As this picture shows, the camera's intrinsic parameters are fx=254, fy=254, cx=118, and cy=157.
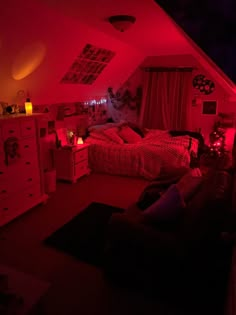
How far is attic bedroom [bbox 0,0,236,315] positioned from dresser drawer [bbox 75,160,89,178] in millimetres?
27

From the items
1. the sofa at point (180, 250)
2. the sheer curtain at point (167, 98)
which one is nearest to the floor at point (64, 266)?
the sofa at point (180, 250)

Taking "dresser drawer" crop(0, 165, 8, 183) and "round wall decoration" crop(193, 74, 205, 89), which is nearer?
"dresser drawer" crop(0, 165, 8, 183)

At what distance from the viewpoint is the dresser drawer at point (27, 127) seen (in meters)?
3.09

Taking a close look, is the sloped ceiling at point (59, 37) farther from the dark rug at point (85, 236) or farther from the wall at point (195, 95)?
the dark rug at point (85, 236)

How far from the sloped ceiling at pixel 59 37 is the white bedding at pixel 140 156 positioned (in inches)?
46.9

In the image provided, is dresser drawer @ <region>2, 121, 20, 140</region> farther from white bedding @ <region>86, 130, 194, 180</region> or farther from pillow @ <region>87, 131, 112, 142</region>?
pillow @ <region>87, 131, 112, 142</region>

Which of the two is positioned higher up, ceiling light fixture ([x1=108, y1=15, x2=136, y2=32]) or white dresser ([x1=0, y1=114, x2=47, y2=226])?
ceiling light fixture ([x1=108, y1=15, x2=136, y2=32])

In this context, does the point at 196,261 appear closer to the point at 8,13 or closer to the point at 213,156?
the point at 8,13

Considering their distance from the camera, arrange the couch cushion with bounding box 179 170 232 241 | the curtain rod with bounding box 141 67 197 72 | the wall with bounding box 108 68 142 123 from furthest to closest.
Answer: the wall with bounding box 108 68 142 123 < the curtain rod with bounding box 141 67 197 72 < the couch cushion with bounding box 179 170 232 241

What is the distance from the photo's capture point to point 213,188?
78.0 inches

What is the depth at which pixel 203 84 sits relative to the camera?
591 centimetres

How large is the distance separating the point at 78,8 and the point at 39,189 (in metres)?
2.27

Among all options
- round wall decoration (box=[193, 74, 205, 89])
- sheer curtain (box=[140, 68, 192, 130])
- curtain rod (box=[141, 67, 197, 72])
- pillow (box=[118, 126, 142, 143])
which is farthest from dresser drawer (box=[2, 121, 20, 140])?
round wall decoration (box=[193, 74, 205, 89])

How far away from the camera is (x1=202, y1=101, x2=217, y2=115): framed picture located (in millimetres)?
5974
